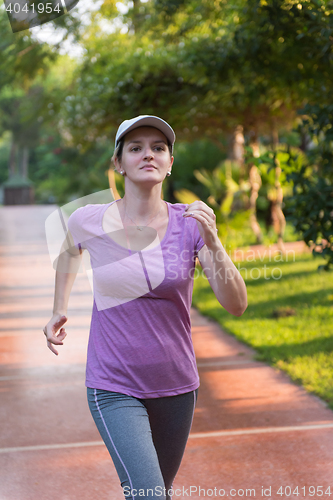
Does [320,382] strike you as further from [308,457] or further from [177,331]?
[177,331]

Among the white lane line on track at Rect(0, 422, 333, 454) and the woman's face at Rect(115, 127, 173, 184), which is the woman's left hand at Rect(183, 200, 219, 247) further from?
the white lane line on track at Rect(0, 422, 333, 454)

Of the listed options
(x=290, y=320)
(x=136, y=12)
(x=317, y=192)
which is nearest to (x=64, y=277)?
(x=317, y=192)

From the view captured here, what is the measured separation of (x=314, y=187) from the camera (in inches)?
197

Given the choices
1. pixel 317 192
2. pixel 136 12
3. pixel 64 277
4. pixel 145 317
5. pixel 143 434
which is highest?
pixel 136 12

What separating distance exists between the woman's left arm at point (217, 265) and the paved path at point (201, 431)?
1.86 metres

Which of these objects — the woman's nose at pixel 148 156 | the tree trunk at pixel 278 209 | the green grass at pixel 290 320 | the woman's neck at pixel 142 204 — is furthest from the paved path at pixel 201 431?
the tree trunk at pixel 278 209

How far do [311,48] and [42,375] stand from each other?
13.8 feet

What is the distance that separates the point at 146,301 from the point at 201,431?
2.47m

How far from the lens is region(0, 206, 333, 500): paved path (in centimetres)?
349

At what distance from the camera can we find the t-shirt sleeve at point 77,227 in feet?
7.62

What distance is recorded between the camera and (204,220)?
1959 mm

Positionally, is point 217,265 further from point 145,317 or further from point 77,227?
point 77,227

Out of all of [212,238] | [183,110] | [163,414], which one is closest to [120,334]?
[163,414]

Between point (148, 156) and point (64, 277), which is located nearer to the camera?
point (148, 156)
